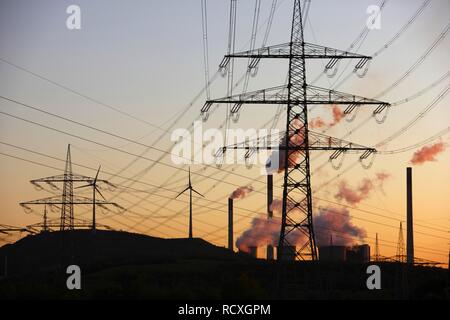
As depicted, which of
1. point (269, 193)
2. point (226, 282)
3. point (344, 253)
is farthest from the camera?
point (344, 253)

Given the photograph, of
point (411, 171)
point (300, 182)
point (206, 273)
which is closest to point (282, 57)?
point (300, 182)

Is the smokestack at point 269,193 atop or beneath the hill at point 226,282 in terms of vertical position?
atop

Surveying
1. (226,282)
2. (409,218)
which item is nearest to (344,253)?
(409,218)

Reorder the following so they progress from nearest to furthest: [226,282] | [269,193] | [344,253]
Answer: [226,282] < [269,193] < [344,253]

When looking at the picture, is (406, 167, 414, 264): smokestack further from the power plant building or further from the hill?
the power plant building

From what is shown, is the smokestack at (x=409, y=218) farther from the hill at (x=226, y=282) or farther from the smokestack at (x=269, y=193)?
the smokestack at (x=269, y=193)

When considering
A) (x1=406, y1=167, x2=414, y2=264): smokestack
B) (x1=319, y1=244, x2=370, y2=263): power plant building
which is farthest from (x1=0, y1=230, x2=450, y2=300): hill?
(x1=319, y1=244, x2=370, y2=263): power plant building

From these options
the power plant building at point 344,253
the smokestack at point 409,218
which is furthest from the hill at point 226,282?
the power plant building at point 344,253

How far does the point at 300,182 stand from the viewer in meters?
87.0

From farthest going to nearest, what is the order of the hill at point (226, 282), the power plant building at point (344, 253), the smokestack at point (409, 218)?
the power plant building at point (344, 253), the smokestack at point (409, 218), the hill at point (226, 282)

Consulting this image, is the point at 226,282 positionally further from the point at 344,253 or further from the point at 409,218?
the point at 344,253

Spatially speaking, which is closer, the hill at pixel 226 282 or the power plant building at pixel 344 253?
the hill at pixel 226 282
